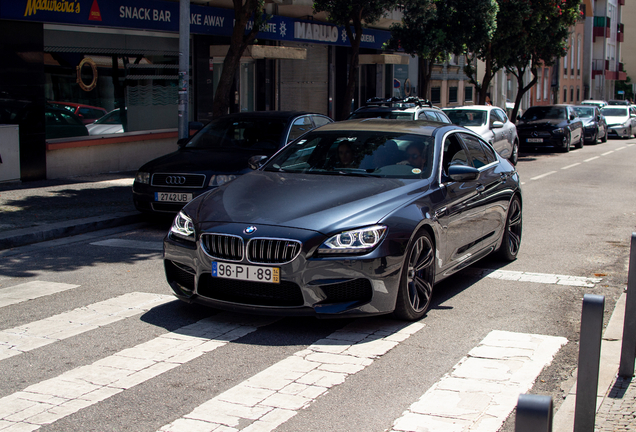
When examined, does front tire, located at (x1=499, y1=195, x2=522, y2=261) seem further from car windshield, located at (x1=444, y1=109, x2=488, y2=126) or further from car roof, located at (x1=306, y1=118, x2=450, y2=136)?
car windshield, located at (x1=444, y1=109, x2=488, y2=126)

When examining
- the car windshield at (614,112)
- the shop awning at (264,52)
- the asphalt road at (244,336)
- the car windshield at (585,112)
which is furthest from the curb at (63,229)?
the car windshield at (614,112)

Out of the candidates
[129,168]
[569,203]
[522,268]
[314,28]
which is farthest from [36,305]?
[314,28]

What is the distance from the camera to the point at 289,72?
83.8 ft

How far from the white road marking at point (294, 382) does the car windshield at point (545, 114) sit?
2497 cm

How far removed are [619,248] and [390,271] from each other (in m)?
4.80

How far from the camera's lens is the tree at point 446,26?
24.5m

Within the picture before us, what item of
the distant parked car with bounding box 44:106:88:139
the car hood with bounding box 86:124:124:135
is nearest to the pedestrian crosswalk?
the distant parked car with bounding box 44:106:88:139

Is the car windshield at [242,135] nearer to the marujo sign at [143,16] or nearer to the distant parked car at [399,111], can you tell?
the marujo sign at [143,16]

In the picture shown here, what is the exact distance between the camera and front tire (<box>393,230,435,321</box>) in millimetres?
5715

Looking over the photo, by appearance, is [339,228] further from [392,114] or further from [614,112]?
[614,112]

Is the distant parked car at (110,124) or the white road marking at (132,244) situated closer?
the white road marking at (132,244)

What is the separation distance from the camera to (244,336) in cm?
546

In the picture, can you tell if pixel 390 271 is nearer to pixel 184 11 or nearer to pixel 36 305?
pixel 36 305

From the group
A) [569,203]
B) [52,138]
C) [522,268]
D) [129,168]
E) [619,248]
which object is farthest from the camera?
[129,168]
